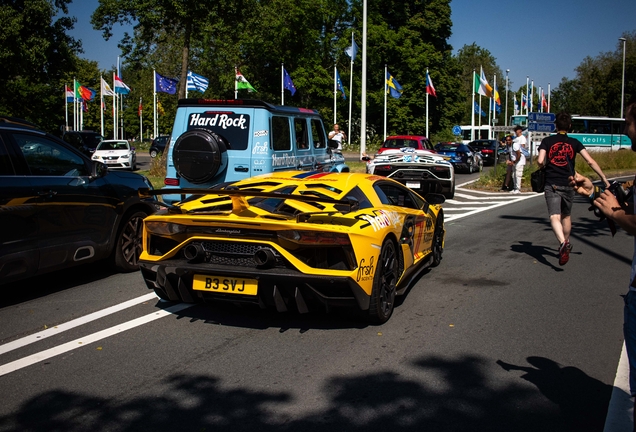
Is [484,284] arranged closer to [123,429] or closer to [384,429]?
[384,429]

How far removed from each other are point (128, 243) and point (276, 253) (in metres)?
3.53

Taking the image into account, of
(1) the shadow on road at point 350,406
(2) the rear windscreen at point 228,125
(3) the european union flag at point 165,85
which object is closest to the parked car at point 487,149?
(3) the european union flag at point 165,85

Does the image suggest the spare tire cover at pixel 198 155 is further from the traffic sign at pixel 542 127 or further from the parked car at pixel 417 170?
the traffic sign at pixel 542 127

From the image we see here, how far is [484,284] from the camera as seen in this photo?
24.8 feet

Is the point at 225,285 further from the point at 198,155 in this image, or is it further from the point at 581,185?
the point at 198,155

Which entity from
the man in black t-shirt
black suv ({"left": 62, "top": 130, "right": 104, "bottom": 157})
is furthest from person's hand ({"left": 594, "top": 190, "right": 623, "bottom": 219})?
black suv ({"left": 62, "top": 130, "right": 104, "bottom": 157})

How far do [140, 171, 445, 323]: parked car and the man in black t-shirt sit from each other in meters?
3.38

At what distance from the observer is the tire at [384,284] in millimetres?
5500

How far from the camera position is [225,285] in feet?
17.1

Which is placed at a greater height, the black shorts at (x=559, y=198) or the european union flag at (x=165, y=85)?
the european union flag at (x=165, y=85)

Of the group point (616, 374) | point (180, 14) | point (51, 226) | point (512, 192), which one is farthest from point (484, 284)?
point (180, 14)

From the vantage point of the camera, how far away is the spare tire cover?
31.1ft

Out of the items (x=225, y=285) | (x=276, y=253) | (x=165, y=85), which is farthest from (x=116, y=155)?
(x=276, y=253)

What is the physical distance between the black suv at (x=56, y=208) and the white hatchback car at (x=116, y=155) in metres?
22.6
